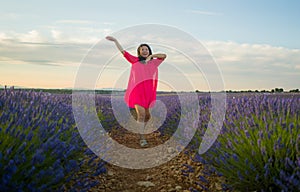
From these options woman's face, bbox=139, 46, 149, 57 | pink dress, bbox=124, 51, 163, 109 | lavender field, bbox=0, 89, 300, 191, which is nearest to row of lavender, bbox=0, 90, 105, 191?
lavender field, bbox=0, 89, 300, 191

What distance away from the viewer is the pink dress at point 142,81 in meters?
5.59

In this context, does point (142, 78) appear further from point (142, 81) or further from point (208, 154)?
point (208, 154)

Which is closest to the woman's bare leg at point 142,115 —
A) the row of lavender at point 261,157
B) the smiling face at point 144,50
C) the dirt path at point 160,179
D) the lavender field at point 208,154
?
the smiling face at point 144,50

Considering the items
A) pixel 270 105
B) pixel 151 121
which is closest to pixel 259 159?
pixel 270 105

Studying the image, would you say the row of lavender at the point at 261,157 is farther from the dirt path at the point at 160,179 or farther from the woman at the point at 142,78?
the woman at the point at 142,78

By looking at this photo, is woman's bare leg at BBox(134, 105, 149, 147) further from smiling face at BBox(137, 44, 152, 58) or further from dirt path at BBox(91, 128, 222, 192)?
dirt path at BBox(91, 128, 222, 192)

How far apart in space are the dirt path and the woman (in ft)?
3.57

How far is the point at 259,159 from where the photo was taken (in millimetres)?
3027

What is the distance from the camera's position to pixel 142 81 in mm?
5602

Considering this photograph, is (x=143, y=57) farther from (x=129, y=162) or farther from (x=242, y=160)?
(x=242, y=160)

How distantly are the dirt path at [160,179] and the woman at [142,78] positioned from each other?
1089mm

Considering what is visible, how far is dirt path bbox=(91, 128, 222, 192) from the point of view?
3756 mm

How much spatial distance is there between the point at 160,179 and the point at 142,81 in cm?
188

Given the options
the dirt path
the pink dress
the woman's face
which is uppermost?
the woman's face
